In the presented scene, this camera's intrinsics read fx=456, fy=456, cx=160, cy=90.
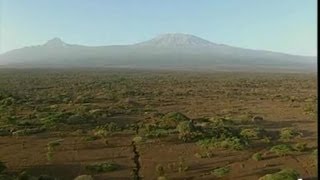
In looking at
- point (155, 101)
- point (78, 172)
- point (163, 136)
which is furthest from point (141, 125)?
point (155, 101)

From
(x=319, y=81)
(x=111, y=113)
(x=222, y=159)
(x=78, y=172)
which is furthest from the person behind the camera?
(x=111, y=113)

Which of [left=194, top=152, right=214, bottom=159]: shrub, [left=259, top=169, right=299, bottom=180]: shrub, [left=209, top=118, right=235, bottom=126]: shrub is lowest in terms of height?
[left=209, top=118, right=235, bottom=126]: shrub

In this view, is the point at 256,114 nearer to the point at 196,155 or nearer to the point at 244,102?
the point at 244,102

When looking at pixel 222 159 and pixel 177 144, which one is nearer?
pixel 222 159

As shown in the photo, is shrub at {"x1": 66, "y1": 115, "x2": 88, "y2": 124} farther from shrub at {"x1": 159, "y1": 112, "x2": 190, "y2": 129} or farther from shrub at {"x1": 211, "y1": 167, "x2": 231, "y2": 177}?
shrub at {"x1": 211, "y1": 167, "x2": 231, "y2": 177}

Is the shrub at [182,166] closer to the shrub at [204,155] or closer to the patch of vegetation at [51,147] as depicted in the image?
the shrub at [204,155]

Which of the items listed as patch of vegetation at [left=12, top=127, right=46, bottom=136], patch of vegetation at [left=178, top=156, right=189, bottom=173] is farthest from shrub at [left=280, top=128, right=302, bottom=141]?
patch of vegetation at [left=12, top=127, right=46, bottom=136]

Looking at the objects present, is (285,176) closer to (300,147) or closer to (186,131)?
(300,147)

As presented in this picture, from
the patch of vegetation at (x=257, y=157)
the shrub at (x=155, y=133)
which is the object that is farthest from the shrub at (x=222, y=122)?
the patch of vegetation at (x=257, y=157)

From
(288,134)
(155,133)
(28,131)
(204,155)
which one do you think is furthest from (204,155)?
(28,131)

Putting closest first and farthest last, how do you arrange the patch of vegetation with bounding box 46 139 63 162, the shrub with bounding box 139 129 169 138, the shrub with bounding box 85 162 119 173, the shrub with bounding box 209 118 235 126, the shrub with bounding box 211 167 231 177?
the shrub with bounding box 211 167 231 177 < the shrub with bounding box 85 162 119 173 < the patch of vegetation with bounding box 46 139 63 162 < the shrub with bounding box 139 129 169 138 < the shrub with bounding box 209 118 235 126

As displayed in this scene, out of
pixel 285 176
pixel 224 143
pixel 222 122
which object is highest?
pixel 285 176
